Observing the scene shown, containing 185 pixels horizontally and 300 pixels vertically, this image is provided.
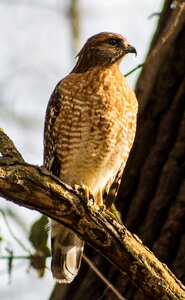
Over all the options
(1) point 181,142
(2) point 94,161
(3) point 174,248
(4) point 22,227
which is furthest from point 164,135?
(4) point 22,227

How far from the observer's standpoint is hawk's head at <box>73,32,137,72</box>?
6215 millimetres

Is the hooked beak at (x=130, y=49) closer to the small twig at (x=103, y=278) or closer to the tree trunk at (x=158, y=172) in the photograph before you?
the tree trunk at (x=158, y=172)

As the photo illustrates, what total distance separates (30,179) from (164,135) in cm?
232

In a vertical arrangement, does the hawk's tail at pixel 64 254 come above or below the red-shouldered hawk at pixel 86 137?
below

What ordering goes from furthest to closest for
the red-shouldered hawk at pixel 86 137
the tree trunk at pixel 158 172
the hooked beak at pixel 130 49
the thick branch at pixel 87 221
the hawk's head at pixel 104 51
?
the hawk's head at pixel 104 51 → the hooked beak at pixel 130 49 → the red-shouldered hawk at pixel 86 137 → the tree trunk at pixel 158 172 → the thick branch at pixel 87 221

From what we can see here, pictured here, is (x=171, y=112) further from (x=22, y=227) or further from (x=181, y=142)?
(x=22, y=227)

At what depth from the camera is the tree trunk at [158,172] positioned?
5438mm

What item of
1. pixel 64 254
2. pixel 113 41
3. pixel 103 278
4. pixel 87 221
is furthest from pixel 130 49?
pixel 87 221

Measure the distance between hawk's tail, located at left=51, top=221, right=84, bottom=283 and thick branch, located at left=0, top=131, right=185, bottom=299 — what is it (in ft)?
4.71

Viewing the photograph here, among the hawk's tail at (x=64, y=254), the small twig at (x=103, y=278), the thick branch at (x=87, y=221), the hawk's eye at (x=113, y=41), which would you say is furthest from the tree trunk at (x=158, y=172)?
the thick branch at (x=87, y=221)

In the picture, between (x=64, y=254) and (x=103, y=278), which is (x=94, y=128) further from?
(x=103, y=278)

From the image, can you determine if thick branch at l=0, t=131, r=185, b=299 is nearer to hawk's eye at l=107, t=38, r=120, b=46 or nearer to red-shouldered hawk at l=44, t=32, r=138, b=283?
red-shouldered hawk at l=44, t=32, r=138, b=283

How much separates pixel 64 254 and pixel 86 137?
3.04 feet

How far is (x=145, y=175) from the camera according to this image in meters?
5.83
